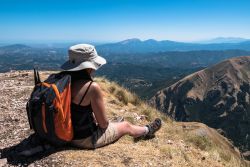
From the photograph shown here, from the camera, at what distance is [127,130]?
9.56 metres

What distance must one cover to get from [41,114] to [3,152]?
2268mm

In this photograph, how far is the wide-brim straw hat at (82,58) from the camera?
26.0 feet

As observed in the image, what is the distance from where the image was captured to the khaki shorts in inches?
337

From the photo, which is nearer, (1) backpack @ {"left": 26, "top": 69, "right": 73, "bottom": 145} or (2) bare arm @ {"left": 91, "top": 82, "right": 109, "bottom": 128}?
(1) backpack @ {"left": 26, "top": 69, "right": 73, "bottom": 145}

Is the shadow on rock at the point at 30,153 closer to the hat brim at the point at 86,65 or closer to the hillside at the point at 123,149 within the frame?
the hillside at the point at 123,149

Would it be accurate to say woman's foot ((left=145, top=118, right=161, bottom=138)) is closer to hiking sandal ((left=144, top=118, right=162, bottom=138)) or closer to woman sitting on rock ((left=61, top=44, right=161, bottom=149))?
hiking sandal ((left=144, top=118, right=162, bottom=138))

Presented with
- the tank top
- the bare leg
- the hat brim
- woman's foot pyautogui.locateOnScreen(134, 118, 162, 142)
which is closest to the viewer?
the hat brim

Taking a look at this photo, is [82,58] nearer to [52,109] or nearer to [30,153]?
[52,109]

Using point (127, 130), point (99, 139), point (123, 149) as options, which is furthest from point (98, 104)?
point (127, 130)

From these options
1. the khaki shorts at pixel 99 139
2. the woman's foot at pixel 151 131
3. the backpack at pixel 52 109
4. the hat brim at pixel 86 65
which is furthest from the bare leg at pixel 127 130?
the hat brim at pixel 86 65

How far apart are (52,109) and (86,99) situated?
3.28 feet

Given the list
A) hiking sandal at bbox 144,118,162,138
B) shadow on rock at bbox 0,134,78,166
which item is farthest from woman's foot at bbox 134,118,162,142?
shadow on rock at bbox 0,134,78,166

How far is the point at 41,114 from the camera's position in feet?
24.4

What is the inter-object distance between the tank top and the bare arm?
17cm
